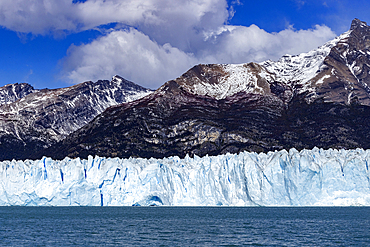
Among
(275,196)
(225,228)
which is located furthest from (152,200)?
(225,228)

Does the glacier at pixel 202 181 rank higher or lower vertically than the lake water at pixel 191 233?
higher

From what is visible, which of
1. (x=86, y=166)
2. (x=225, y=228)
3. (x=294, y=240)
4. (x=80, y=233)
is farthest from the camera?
(x=86, y=166)

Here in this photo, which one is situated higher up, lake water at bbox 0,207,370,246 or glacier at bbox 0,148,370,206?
glacier at bbox 0,148,370,206

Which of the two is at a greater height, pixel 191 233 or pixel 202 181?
pixel 202 181

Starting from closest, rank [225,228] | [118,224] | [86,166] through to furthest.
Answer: [225,228]
[118,224]
[86,166]

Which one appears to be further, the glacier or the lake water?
the glacier

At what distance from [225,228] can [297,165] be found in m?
29.5

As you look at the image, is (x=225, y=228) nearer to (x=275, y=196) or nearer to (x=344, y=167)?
(x=275, y=196)

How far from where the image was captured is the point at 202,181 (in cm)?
9262

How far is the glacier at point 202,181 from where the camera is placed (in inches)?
3319

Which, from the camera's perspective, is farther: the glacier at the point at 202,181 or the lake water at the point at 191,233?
the glacier at the point at 202,181

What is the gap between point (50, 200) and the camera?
9625cm

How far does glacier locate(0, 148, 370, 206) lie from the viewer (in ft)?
277

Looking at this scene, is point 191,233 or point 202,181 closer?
point 191,233
